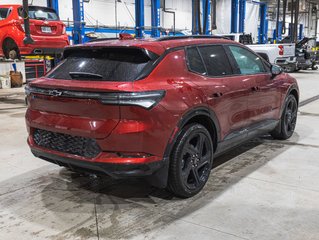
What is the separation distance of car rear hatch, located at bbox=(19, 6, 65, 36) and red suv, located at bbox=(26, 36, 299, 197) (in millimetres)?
7591

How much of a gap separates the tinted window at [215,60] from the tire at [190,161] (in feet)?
2.24

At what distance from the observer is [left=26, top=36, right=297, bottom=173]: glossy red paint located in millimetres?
2984

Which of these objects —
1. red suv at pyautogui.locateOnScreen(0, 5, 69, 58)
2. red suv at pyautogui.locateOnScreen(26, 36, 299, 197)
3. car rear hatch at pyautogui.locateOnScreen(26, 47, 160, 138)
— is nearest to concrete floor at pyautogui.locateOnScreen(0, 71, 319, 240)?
red suv at pyautogui.locateOnScreen(26, 36, 299, 197)

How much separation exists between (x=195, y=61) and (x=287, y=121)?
2.59 metres

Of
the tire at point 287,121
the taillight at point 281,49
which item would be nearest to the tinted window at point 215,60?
the tire at point 287,121

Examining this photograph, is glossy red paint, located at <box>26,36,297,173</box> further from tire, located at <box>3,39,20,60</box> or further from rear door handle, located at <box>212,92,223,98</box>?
tire, located at <box>3,39,20,60</box>

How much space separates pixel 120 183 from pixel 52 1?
1084cm

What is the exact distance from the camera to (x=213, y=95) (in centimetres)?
373

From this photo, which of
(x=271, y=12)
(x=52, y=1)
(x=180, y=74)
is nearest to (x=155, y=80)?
(x=180, y=74)

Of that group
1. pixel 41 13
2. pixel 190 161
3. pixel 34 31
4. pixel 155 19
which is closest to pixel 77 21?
pixel 41 13

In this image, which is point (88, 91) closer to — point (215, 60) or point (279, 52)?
point (215, 60)

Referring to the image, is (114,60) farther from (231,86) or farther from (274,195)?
(274,195)

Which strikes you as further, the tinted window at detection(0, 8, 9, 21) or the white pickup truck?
the white pickup truck

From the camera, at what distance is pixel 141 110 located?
2.97 meters
